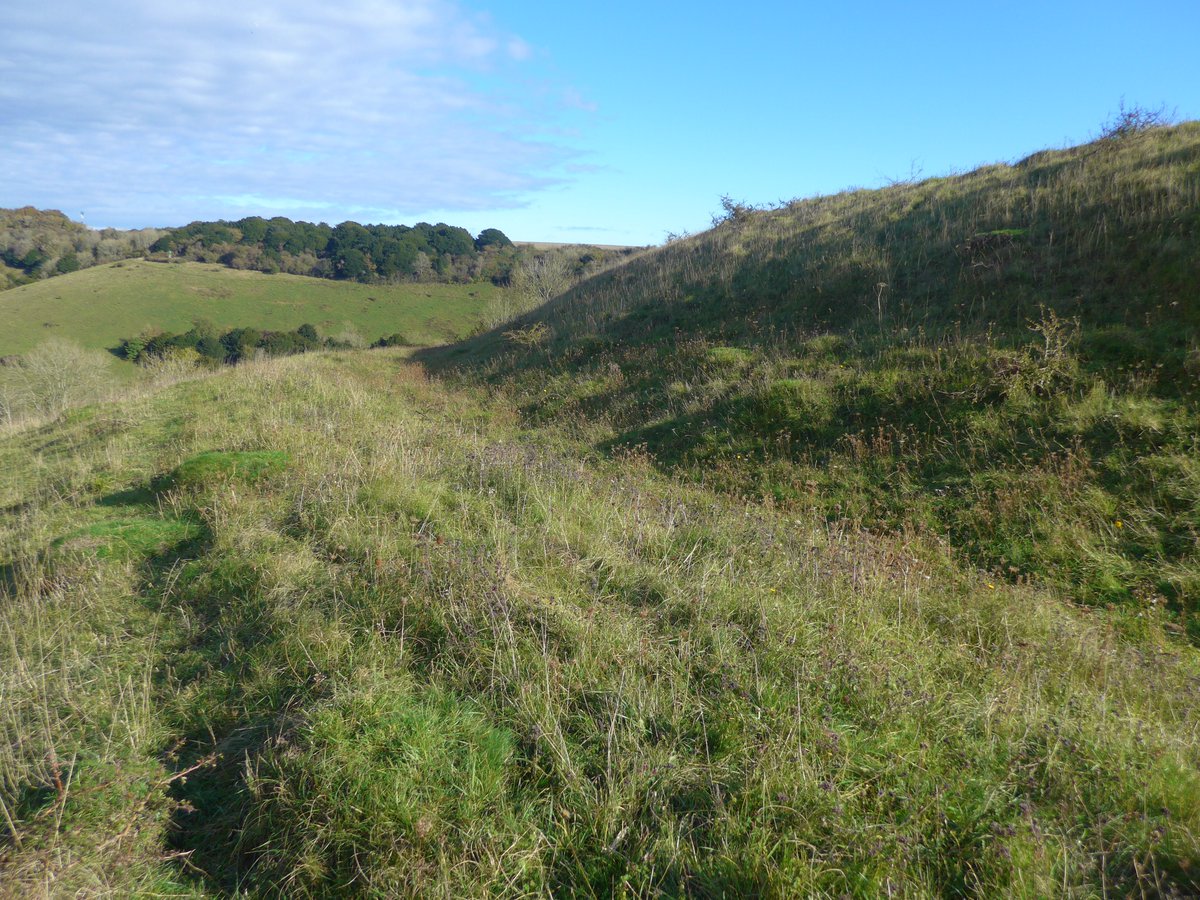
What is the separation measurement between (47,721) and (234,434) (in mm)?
6586

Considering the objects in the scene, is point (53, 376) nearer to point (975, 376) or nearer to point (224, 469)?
point (224, 469)

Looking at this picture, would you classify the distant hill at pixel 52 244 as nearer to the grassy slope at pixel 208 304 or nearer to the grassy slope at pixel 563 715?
the grassy slope at pixel 208 304

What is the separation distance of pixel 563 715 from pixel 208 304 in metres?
85.2

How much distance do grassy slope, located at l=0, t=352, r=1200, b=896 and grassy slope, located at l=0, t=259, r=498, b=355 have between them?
59799mm

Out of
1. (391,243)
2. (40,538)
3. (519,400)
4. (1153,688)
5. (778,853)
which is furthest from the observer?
(391,243)

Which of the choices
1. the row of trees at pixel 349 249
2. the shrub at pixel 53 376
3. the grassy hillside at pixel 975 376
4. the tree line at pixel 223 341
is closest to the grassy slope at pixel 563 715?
the grassy hillside at pixel 975 376

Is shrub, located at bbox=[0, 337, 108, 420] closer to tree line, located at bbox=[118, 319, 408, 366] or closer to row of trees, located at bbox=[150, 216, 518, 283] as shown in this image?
tree line, located at bbox=[118, 319, 408, 366]

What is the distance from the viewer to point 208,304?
73.1m

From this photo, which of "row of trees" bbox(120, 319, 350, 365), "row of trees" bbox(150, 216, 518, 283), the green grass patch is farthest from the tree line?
the green grass patch

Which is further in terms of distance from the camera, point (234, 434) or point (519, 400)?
point (519, 400)

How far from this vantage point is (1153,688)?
3357 mm

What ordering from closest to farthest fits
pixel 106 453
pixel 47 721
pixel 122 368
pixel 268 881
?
1. pixel 268 881
2. pixel 47 721
3. pixel 106 453
4. pixel 122 368

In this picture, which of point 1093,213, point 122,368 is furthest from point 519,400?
point 122,368

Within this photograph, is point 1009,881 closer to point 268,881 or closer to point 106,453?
point 268,881
